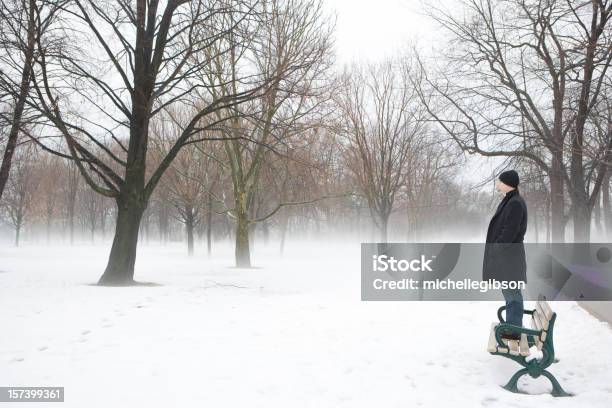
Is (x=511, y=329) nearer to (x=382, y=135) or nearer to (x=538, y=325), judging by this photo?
(x=538, y=325)

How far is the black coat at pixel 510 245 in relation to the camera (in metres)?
5.32

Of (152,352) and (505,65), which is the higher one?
(505,65)

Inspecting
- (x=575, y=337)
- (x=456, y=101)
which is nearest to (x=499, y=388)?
(x=575, y=337)

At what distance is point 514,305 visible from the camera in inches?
213

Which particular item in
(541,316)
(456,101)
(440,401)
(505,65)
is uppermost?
(505,65)

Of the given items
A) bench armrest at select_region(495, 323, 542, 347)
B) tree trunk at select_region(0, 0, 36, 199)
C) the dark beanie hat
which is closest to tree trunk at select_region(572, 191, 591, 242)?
the dark beanie hat

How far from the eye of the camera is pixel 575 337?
6.70 metres

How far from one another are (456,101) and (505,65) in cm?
165

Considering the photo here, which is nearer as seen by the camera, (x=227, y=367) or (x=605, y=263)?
(x=227, y=367)

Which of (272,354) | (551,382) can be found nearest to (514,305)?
(551,382)

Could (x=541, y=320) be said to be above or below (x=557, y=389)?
above

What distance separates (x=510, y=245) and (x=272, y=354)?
2988 mm

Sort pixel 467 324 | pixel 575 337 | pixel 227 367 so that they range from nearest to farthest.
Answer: pixel 227 367, pixel 575 337, pixel 467 324

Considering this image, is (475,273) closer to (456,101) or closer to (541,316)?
(456,101)
